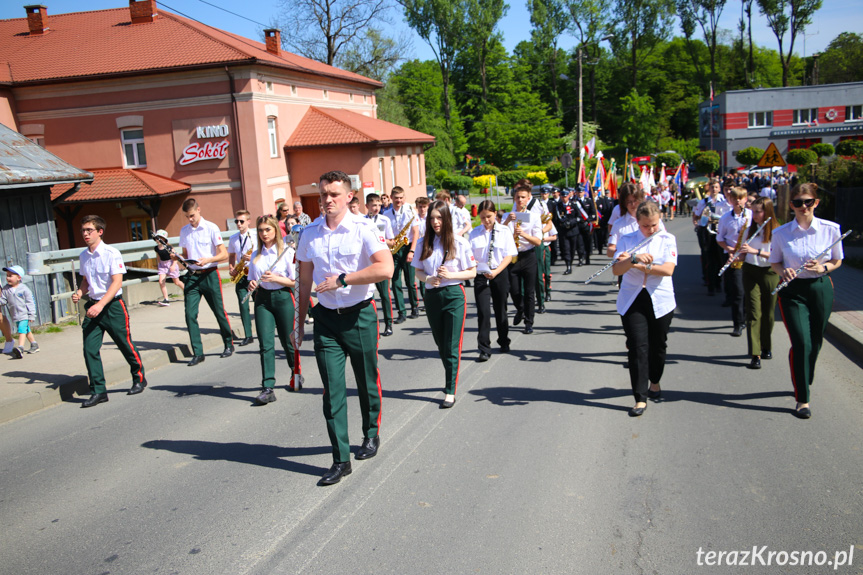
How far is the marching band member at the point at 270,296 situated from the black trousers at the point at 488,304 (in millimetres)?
2225

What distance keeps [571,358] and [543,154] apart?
62791 millimetres

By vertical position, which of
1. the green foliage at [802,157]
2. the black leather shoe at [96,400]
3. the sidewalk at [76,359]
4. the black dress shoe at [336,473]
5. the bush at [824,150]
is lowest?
the black dress shoe at [336,473]

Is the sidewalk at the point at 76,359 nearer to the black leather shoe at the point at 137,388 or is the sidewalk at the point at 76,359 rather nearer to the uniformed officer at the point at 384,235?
the black leather shoe at the point at 137,388

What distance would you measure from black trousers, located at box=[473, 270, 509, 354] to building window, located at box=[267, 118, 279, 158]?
69.7 feet

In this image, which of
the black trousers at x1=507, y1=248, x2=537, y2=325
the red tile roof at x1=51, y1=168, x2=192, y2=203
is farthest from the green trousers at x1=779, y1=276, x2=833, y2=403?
the red tile roof at x1=51, y1=168, x2=192, y2=203

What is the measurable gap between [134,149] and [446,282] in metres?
24.1

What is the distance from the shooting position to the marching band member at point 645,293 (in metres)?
6.36

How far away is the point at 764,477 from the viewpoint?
4992mm

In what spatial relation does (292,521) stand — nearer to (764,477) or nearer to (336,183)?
(336,183)

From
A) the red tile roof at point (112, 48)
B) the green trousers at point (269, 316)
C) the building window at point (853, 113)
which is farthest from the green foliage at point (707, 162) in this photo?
the green trousers at point (269, 316)

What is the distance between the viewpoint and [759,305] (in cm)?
813

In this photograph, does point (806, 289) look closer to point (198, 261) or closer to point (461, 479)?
point (461, 479)

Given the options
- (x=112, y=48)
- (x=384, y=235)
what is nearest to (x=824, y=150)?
(x=112, y=48)

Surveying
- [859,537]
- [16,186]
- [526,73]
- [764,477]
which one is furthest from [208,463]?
[526,73]
